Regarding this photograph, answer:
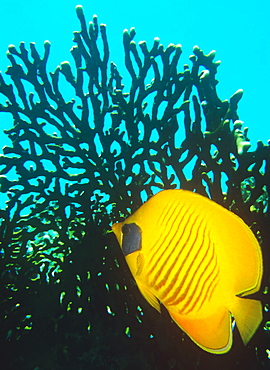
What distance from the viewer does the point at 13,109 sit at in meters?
2.59

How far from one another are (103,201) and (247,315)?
1839 millimetres

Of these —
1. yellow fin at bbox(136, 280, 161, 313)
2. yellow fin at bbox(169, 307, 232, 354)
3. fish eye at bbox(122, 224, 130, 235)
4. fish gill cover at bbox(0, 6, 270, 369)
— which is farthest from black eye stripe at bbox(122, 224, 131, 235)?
fish gill cover at bbox(0, 6, 270, 369)

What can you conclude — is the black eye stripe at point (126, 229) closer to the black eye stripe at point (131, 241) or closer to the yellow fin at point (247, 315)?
the black eye stripe at point (131, 241)

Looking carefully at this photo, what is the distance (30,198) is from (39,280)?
671 millimetres

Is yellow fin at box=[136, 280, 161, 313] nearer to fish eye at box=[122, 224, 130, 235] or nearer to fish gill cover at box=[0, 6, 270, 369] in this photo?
fish eye at box=[122, 224, 130, 235]

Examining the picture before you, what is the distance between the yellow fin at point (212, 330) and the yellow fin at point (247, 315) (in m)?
0.03

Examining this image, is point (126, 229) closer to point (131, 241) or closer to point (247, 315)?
point (131, 241)

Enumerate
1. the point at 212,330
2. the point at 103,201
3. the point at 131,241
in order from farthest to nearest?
the point at 103,201
the point at 131,241
the point at 212,330

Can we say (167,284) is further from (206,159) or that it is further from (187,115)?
(187,115)

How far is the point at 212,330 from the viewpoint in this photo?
0.83 meters

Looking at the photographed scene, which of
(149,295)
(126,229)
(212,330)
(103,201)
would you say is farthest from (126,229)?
(103,201)

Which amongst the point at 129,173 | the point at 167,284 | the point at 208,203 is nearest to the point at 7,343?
the point at 129,173

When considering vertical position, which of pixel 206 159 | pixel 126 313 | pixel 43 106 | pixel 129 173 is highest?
pixel 43 106

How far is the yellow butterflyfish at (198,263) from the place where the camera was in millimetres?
828
